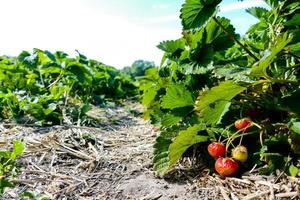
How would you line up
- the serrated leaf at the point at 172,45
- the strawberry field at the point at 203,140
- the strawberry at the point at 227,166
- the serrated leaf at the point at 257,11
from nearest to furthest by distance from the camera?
the strawberry field at the point at 203,140, the strawberry at the point at 227,166, the serrated leaf at the point at 257,11, the serrated leaf at the point at 172,45

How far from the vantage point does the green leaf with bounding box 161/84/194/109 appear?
7.11 feet

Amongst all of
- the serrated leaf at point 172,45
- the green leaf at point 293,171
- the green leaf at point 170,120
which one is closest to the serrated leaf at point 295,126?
the green leaf at point 293,171

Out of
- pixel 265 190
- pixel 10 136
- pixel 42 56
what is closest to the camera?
pixel 265 190

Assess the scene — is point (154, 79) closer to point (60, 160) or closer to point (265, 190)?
point (60, 160)

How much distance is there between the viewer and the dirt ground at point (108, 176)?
1807 mm

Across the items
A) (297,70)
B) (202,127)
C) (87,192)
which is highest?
(297,70)

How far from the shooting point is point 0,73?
4199 mm

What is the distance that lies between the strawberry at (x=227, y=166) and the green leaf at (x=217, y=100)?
0.68ft

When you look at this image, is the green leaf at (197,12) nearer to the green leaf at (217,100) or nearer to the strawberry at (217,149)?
the green leaf at (217,100)

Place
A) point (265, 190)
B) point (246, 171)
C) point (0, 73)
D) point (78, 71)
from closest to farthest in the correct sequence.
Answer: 1. point (265, 190)
2. point (246, 171)
3. point (0, 73)
4. point (78, 71)

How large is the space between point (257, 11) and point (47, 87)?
113 inches

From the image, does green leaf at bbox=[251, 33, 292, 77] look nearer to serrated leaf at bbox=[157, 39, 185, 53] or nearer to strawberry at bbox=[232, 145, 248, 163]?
strawberry at bbox=[232, 145, 248, 163]

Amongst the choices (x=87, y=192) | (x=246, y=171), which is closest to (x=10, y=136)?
(x=87, y=192)

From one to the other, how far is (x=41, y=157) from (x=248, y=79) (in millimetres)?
1398
